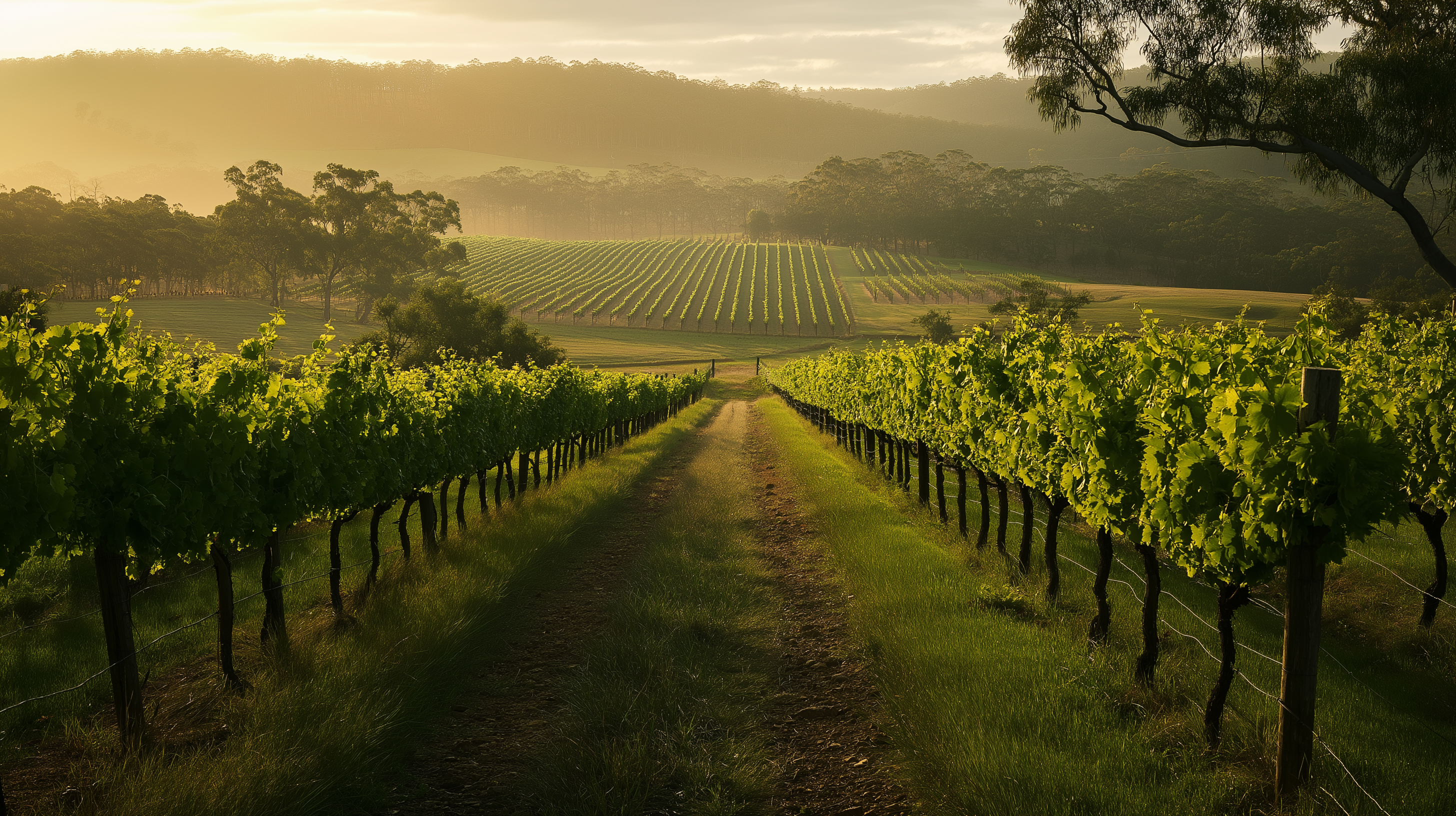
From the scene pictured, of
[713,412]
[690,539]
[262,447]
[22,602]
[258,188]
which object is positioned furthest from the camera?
[258,188]

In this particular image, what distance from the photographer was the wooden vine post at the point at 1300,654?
4551 millimetres

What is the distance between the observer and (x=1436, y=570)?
791 centimetres

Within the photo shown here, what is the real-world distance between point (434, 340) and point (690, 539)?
45703 mm

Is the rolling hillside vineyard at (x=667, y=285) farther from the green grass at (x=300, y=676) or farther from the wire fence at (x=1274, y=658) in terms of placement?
the green grass at (x=300, y=676)

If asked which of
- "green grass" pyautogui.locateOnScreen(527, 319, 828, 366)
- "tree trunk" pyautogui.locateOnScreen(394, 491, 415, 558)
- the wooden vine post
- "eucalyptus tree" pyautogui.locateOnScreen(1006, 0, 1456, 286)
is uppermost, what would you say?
"eucalyptus tree" pyautogui.locateOnScreen(1006, 0, 1456, 286)

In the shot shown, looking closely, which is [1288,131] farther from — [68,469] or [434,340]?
[434,340]

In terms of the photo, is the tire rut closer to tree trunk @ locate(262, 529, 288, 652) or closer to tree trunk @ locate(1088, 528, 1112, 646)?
tree trunk @ locate(262, 529, 288, 652)

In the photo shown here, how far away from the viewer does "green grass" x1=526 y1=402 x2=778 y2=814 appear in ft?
17.1

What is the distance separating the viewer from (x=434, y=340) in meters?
53.2

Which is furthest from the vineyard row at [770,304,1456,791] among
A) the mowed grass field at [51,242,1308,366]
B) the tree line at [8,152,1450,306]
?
the mowed grass field at [51,242,1308,366]

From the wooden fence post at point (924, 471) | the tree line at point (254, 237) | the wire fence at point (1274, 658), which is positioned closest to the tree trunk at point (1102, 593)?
the wire fence at point (1274, 658)

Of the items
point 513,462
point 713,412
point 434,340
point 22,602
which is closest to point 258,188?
point 434,340

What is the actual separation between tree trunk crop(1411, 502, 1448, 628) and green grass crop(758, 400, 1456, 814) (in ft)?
0.43

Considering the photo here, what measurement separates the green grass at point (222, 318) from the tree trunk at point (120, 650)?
176 feet
